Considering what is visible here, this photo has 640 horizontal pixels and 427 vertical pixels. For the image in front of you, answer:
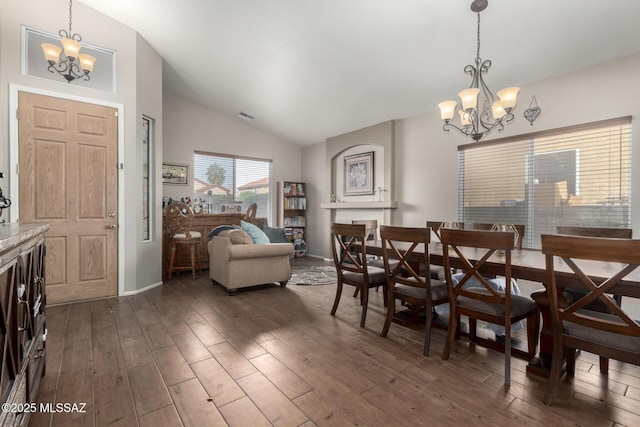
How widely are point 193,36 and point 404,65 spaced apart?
2603 millimetres

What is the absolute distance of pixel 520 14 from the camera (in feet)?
8.61

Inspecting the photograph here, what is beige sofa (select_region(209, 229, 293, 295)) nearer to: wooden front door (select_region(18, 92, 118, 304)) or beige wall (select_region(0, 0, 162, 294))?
beige wall (select_region(0, 0, 162, 294))

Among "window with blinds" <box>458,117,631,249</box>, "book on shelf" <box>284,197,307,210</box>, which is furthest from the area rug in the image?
"window with blinds" <box>458,117,631,249</box>

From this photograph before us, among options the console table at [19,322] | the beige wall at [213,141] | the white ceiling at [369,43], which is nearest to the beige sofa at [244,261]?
the console table at [19,322]

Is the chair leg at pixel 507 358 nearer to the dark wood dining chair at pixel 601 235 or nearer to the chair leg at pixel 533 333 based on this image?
the chair leg at pixel 533 333

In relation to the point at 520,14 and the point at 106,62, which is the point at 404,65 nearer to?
the point at 520,14

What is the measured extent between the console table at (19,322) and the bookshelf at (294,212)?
5.11m

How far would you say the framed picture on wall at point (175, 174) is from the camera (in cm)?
538

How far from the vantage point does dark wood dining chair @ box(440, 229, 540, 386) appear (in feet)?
5.92

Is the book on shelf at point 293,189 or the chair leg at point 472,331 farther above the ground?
the book on shelf at point 293,189

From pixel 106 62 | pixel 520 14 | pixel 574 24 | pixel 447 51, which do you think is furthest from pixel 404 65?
pixel 106 62

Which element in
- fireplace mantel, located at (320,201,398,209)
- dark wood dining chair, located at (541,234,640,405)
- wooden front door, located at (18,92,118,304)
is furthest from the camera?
fireplace mantel, located at (320,201,398,209)

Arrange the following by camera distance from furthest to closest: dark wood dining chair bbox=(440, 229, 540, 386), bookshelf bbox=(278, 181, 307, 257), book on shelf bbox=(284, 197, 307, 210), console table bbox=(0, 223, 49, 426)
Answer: book on shelf bbox=(284, 197, 307, 210) → bookshelf bbox=(278, 181, 307, 257) → dark wood dining chair bbox=(440, 229, 540, 386) → console table bbox=(0, 223, 49, 426)

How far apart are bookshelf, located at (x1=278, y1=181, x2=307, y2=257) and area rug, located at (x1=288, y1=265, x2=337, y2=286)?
4.38 ft
